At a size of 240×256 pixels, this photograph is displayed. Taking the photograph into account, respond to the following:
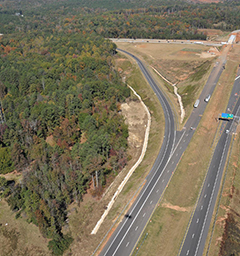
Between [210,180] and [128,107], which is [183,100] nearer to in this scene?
[128,107]

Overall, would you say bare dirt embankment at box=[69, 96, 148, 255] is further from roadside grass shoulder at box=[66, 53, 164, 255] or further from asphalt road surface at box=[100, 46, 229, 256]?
asphalt road surface at box=[100, 46, 229, 256]

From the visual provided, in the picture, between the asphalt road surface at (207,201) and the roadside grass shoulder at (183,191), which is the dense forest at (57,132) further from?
the asphalt road surface at (207,201)

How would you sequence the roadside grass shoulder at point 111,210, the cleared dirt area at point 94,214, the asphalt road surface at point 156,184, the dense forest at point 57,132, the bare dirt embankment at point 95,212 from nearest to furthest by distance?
1. the asphalt road surface at point 156,184
2. the cleared dirt area at point 94,214
3. the bare dirt embankment at point 95,212
4. the roadside grass shoulder at point 111,210
5. the dense forest at point 57,132

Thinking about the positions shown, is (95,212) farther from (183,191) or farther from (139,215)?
(183,191)

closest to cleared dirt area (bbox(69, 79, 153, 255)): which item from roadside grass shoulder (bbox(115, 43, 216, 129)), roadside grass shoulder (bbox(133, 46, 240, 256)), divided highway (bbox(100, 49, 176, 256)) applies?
divided highway (bbox(100, 49, 176, 256))

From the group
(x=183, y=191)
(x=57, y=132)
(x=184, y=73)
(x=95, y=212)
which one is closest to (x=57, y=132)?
(x=57, y=132)

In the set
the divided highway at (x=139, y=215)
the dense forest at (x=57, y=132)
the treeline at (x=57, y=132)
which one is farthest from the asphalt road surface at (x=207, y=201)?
the treeline at (x=57, y=132)

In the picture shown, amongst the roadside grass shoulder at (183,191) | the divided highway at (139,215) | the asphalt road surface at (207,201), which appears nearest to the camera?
the asphalt road surface at (207,201)
